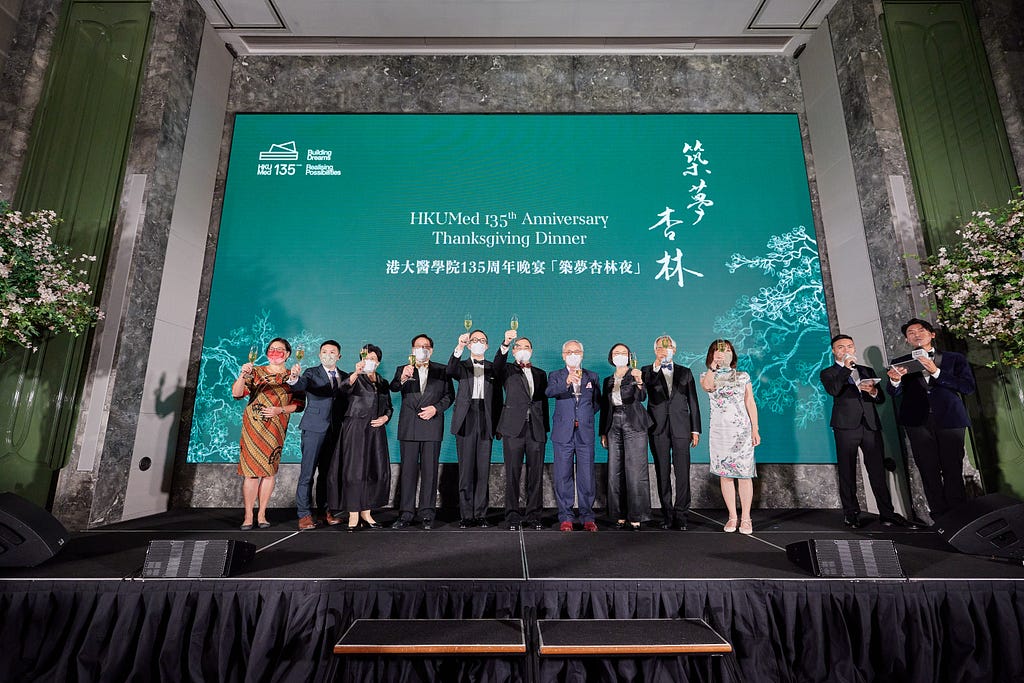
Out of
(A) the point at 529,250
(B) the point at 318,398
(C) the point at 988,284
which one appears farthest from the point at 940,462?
(B) the point at 318,398

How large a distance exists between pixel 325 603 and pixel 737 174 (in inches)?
205

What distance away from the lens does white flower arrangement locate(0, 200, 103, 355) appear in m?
3.24

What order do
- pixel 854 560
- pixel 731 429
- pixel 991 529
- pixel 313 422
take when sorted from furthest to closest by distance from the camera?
pixel 313 422 < pixel 731 429 < pixel 991 529 < pixel 854 560

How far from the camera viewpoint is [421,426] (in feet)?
11.5

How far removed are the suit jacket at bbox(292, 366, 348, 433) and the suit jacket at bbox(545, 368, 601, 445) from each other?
1.58 metres

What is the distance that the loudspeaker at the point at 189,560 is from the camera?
7.09ft

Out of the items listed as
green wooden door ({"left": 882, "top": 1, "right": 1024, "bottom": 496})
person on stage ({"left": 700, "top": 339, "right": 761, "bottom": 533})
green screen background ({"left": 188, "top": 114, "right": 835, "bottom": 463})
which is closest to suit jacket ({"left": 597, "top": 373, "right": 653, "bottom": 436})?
person on stage ({"left": 700, "top": 339, "right": 761, "bottom": 533})

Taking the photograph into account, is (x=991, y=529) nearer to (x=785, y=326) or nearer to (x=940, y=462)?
(x=940, y=462)

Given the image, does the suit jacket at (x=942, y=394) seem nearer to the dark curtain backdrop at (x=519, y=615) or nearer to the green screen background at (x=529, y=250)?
the green screen background at (x=529, y=250)

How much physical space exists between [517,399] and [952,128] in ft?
15.5

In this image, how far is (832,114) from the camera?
488 cm

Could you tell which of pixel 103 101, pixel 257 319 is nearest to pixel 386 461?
Answer: pixel 257 319

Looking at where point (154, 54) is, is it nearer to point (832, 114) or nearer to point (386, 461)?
point (386, 461)

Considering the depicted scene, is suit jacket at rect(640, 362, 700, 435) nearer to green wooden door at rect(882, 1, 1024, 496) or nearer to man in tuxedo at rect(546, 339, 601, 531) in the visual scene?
man in tuxedo at rect(546, 339, 601, 531)
